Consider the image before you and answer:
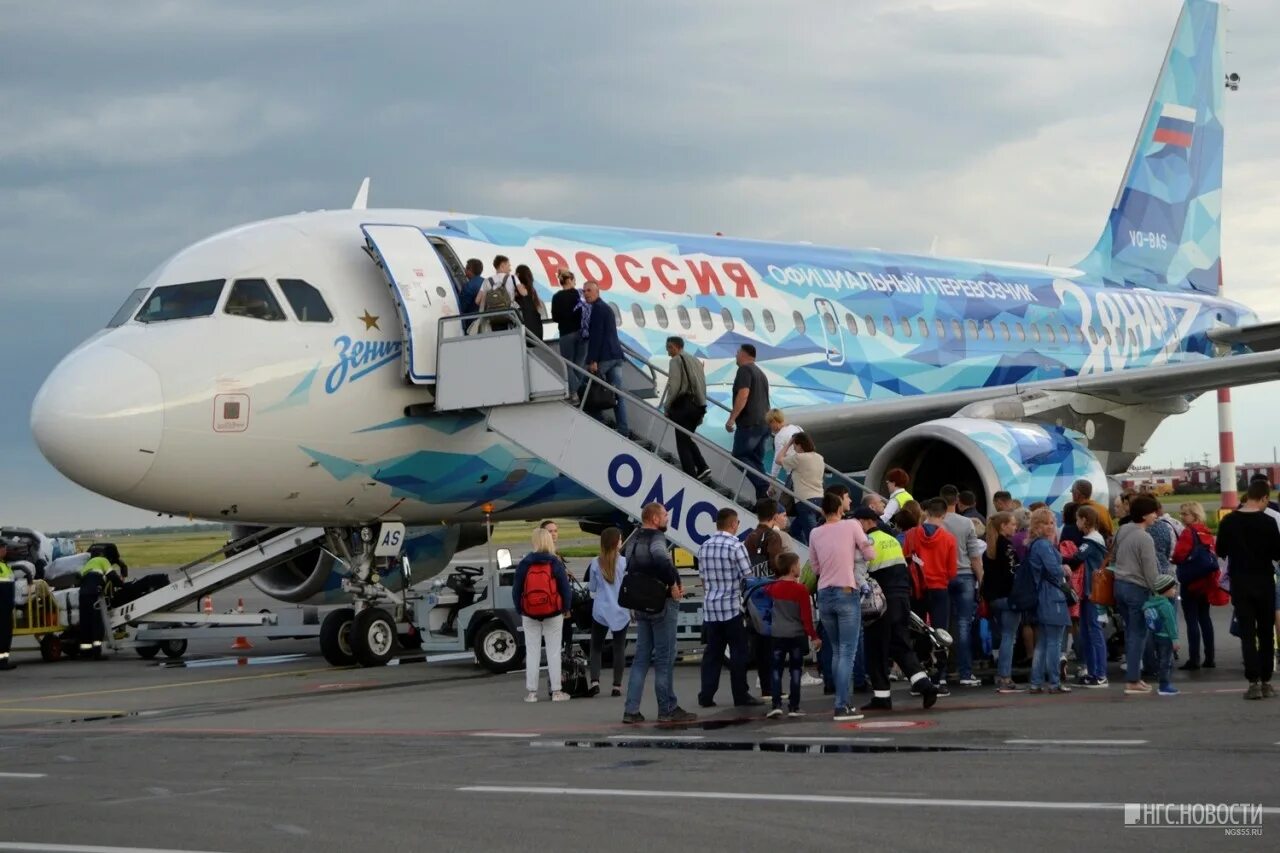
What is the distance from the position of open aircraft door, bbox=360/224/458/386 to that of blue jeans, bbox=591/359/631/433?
1.42 metres

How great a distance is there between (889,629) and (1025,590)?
52.8 inches

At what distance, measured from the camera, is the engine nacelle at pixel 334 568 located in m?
18.5

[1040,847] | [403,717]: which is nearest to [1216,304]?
[403,717]

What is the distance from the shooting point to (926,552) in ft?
41.4

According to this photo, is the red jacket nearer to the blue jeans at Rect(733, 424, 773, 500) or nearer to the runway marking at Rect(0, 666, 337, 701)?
the blue jeans at Rect(733, 424, 773, 500)

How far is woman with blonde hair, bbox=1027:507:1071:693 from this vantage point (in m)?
12.2

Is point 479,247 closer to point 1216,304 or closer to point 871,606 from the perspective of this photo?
point 871,606

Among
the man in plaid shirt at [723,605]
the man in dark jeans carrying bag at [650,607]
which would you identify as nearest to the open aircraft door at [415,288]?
the man in dark jeans carrying bag at [650,607]

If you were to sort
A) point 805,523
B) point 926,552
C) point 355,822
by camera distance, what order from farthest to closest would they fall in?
point 805,523 < point 926,552 < point 355,822

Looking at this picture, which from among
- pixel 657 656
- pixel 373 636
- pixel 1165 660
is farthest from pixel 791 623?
pixel 373 636

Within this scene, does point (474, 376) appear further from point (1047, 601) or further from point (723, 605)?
point (1047, 601)

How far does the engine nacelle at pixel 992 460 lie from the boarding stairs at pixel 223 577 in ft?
19.2

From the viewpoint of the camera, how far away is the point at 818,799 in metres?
7.63

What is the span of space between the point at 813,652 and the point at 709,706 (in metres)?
3.17
